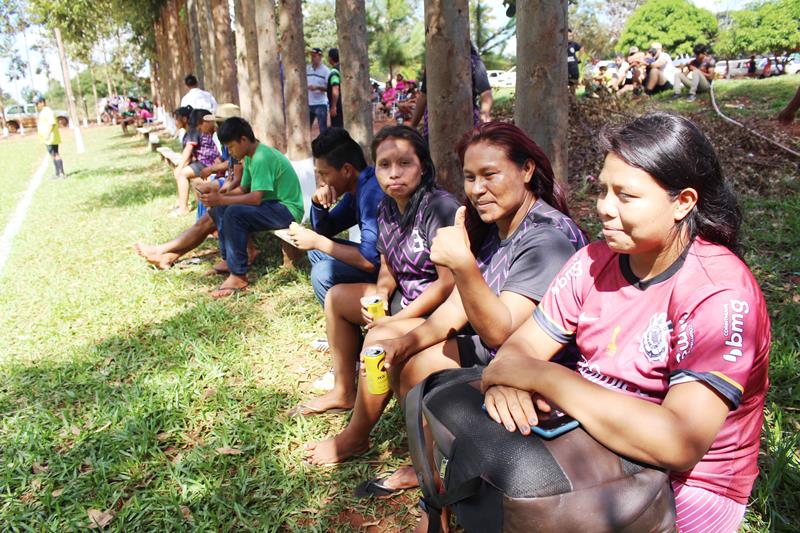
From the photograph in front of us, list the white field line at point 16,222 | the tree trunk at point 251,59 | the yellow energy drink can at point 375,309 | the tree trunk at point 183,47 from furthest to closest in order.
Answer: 1. the tree trunk at point 183,47
2. the tree trunk at point 251,59
3. the white field line at point 16,222
4. the yellow energy drink can at point 375,309

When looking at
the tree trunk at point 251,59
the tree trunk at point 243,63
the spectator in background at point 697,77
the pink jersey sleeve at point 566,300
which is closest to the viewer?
the pink jersey sleeve at point 566,300

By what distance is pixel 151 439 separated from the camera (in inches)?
127

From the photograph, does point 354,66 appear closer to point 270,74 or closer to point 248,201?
point 248,201

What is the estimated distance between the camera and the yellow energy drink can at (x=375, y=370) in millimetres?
2443

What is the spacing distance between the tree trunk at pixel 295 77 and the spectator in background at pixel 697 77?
7342mm

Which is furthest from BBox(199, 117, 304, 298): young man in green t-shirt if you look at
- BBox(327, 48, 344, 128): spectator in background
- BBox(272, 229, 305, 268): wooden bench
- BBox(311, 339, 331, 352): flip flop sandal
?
BBox(327, 48, 344, 128): spectator in background

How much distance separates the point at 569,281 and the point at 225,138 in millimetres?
4162

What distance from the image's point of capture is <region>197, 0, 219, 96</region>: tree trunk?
36.2ft

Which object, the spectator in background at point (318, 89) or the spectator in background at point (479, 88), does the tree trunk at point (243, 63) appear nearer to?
the spectator in background at point (318, 89)

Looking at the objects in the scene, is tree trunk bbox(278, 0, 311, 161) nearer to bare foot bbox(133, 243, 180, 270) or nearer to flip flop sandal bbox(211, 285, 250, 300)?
bare foot bbox(133, 243, 180, 270)

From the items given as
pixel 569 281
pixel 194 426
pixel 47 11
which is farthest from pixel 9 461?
pixel 47 11

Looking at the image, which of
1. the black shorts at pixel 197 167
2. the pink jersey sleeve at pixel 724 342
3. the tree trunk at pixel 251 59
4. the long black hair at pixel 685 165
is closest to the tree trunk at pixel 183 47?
the tree trunk at pixel 251 59

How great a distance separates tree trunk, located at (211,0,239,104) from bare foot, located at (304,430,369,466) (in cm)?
903

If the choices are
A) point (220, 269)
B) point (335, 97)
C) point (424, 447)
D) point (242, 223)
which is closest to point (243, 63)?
point (335, 97)
